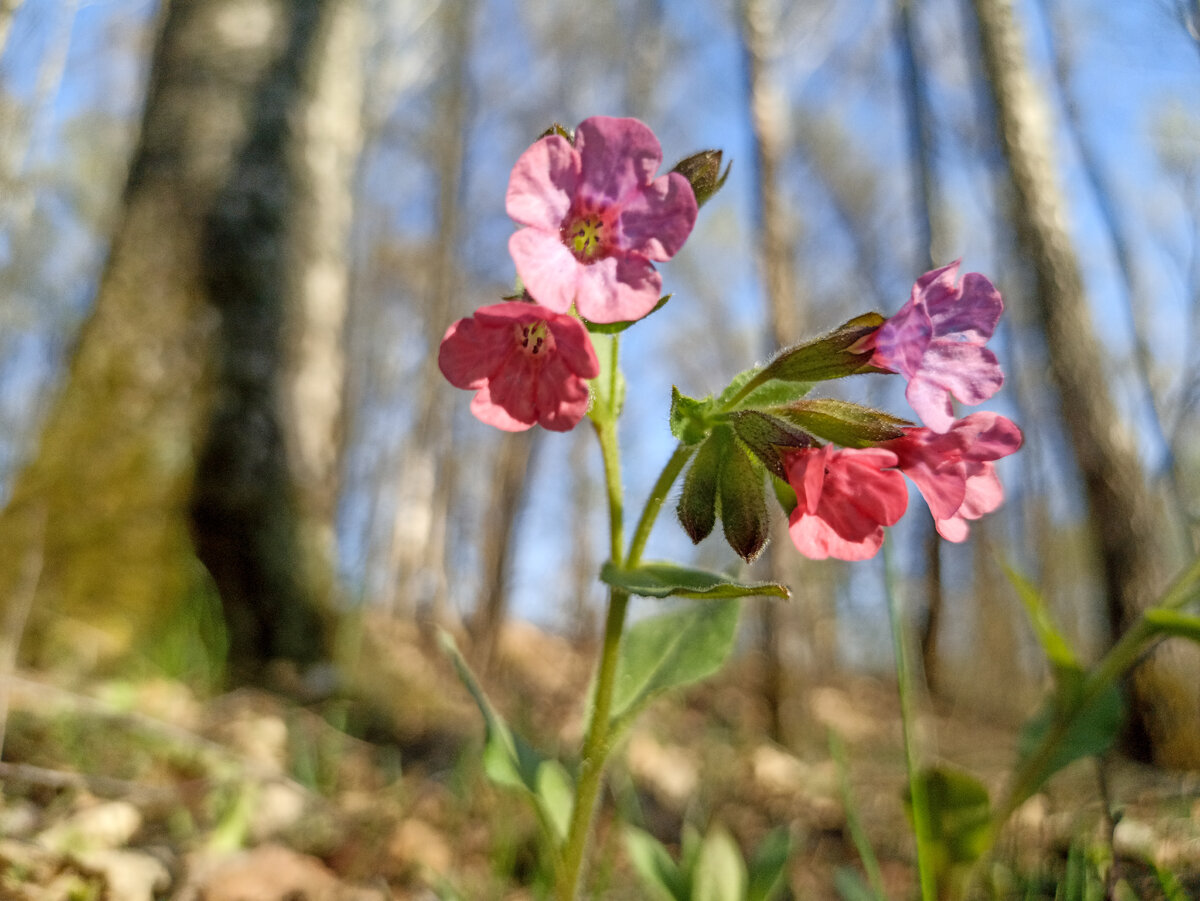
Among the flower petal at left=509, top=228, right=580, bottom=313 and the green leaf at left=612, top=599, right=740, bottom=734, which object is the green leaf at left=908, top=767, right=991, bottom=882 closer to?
the green leaf at left=612, top=599, right=740, bottom=734

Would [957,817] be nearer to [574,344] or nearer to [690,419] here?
[690,419]

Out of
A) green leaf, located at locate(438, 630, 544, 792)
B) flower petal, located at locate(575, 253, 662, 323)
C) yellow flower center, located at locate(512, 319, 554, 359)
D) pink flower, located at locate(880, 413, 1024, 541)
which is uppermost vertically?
flower petal, located at locate(575, 253, 662, 323)

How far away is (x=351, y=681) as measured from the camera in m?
2.48

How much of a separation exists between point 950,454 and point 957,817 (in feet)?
2.30

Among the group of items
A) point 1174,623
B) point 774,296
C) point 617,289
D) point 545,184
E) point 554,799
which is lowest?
point 554,799

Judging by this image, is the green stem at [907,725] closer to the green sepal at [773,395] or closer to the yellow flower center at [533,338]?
the green sepal at [773,395]

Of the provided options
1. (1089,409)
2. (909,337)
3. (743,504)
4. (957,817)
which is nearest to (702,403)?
(743,504)

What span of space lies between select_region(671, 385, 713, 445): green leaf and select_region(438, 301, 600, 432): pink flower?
0.12 meters

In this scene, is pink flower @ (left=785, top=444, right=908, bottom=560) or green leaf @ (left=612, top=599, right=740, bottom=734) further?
green leaf @ (left=612, top=599, right=740, bottom=734)

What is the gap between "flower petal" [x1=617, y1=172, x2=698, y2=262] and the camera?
0.81m

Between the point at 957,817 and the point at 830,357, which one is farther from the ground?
the point at 830,357

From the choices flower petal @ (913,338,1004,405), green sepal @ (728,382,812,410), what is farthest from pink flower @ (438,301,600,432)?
flower petal @ (913,338,1004,405)

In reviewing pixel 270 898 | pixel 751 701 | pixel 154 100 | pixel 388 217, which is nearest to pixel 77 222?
pixel 388 217

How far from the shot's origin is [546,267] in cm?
77
